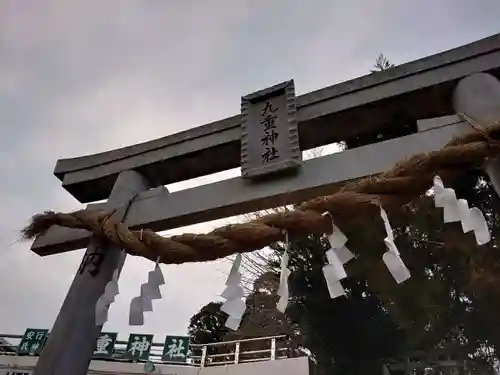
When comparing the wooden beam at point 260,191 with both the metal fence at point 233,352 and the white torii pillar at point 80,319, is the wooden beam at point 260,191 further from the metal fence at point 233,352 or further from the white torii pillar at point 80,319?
the metal fence at point 233,352

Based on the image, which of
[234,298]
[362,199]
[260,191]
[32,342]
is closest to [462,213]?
[362,199]

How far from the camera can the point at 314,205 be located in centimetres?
91

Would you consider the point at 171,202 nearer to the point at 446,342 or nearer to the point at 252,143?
the point at 252,143

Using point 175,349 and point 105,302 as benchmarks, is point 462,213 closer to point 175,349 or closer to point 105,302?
point 105,302

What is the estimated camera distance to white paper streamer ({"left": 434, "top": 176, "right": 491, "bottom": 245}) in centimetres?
89

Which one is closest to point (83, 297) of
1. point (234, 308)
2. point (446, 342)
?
point (234, 308)

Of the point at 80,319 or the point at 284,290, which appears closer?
the point at 284,290

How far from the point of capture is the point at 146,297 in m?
1.12

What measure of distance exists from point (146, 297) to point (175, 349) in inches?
199

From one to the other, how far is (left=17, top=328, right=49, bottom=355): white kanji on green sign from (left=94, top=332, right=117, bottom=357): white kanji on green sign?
0.81 metres

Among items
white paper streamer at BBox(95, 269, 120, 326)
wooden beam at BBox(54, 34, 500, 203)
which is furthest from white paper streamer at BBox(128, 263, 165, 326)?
wooden beam at BBox(54, 34, 500, 203)

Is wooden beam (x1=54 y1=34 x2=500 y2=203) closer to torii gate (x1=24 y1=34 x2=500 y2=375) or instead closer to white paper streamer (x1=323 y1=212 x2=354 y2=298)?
torii gate (x1=24 y1=34 x2=500 y2=375)

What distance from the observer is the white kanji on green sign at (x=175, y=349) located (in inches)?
225

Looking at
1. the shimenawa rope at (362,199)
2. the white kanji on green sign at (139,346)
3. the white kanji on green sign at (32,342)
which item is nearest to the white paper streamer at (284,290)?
the shimenawa rope at (362,199)
